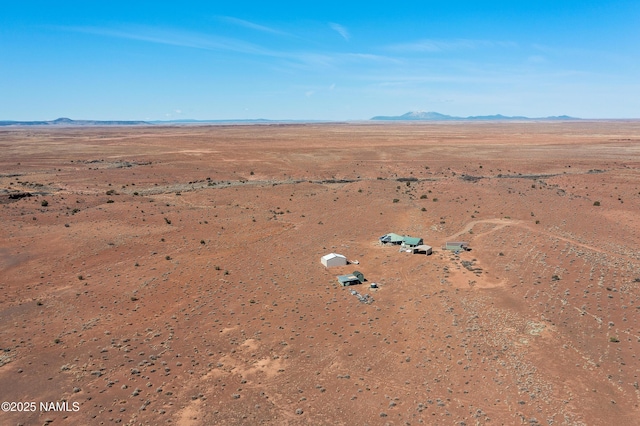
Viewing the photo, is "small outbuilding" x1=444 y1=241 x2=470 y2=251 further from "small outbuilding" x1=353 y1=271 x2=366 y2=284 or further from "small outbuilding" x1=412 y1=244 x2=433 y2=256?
"small outbuilding" x1=353 y1=271 x2=366 y2=284

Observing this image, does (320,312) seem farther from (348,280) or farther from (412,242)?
(412,242)

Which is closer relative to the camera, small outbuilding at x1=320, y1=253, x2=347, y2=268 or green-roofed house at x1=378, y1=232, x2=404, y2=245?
small outbuilding at x1=320, y1=253, x2=347, y2=268

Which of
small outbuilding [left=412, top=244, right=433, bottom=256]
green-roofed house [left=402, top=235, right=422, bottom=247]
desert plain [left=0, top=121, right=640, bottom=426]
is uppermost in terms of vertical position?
green-roofed house [left=402, top=235, right=422, bottom=247]

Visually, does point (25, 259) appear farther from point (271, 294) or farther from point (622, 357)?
point (622, 357)

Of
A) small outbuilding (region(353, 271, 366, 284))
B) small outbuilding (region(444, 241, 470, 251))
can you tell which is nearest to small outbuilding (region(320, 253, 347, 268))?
small outbuilding (region(353, 271, 366, 284))

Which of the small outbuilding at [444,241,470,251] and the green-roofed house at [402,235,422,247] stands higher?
the green-roofed house at [402,235,422,247]
